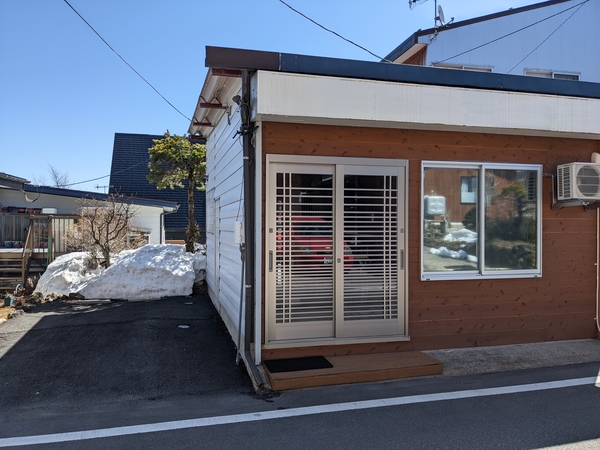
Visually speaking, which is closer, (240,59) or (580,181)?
(240,59)

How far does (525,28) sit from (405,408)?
13.6 metres

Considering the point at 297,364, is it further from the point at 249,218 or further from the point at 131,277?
the point at 131,277

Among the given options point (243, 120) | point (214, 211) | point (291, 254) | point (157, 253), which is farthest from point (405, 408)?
point (157, 253)

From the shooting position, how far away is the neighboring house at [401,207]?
5.07m

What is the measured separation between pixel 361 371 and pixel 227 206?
340 cm

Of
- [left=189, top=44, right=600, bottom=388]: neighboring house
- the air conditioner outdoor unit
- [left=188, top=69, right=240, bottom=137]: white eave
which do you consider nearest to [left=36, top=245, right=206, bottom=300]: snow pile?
[left=188, top=69, right=240, bottom=137]: white eave

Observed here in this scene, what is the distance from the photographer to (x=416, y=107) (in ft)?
17.2

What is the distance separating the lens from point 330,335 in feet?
17.6

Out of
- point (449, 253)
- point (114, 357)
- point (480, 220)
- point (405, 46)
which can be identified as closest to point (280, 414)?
point (114, 357)

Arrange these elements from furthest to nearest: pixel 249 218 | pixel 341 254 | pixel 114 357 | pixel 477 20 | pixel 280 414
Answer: pixel 477 20 → pixel 114 357 → pixel 341 254 → pixel 249 218 → pixel 280 414

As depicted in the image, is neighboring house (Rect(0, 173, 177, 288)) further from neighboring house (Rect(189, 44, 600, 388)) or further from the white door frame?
the white door frame

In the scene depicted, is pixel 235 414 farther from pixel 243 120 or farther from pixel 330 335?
pixel 243 120

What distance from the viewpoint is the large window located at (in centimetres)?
575

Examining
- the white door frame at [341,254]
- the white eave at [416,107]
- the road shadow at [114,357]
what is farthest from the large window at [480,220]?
the road shadow at [114,357]
